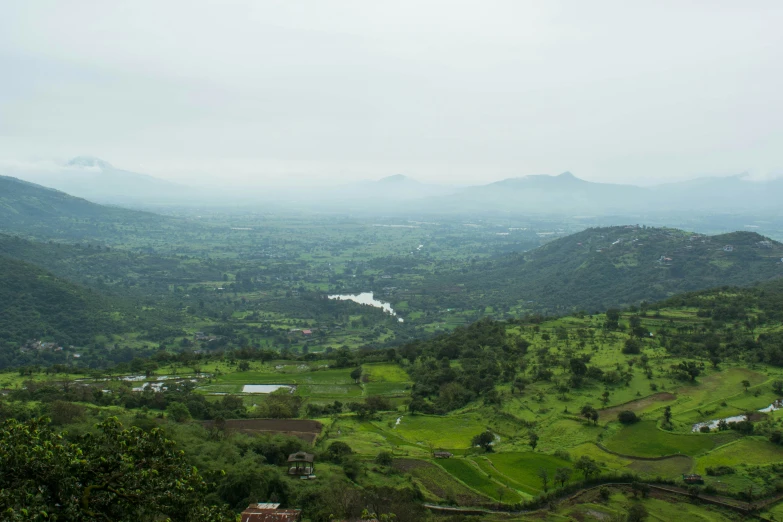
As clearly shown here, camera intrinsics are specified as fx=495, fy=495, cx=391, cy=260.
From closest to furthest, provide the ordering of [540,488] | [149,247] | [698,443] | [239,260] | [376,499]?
1. [376,499]
2. [540,488]
3. [698,443]
4. [239,260]
5. [149,247]

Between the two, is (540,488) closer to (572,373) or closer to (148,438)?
(572,373)

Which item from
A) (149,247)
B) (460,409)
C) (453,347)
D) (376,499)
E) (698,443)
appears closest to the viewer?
(376,499)

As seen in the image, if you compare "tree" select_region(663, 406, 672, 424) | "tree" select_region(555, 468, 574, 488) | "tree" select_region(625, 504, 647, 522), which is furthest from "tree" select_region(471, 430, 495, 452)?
"tree" select_region(663, 406, 672, 424)

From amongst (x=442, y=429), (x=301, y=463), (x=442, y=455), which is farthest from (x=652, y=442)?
(x=301, y=463)

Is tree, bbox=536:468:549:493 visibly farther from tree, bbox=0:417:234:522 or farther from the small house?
tree, bbox=0:417:234:522

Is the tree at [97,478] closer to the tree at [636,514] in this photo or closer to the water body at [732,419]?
the tree at [636,514]

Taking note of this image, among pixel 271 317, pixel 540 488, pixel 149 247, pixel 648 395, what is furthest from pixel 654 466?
pixel 149 247

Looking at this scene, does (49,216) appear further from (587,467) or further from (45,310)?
(587,467)
